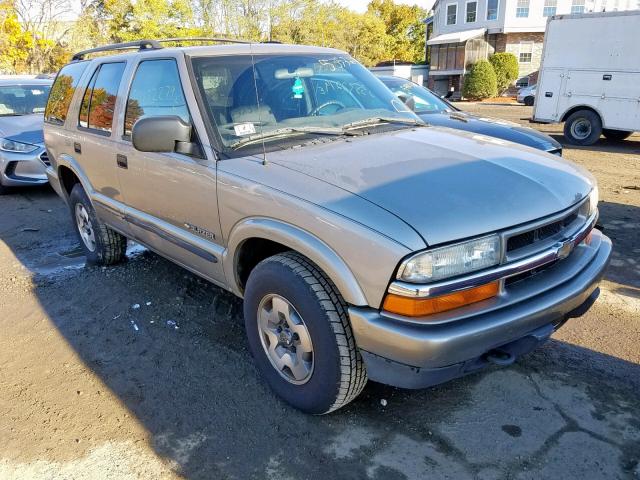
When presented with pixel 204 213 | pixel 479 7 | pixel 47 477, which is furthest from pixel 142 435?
pixel 479 7

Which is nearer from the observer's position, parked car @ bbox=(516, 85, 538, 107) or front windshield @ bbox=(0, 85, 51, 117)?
front windshield @ bbox=(0, 85, 51, 117)


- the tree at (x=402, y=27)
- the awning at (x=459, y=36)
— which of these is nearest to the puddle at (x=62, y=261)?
the awning at (x=459, y=36)

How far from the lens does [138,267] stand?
5000 millimetres

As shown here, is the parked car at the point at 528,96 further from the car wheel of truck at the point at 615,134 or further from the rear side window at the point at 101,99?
the rear side window at the point at 101,99

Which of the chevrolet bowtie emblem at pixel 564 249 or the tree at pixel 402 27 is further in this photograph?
the tree at pixel 402 27

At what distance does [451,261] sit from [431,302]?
19 centimetres

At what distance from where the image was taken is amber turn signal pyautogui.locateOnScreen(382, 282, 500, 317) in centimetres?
219

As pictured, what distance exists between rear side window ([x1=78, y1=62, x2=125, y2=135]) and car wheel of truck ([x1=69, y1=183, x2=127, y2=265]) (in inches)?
30.1

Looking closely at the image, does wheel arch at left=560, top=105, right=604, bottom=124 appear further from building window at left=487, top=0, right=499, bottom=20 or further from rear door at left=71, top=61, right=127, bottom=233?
building window at left=487, top=0, right=499, bottom=20

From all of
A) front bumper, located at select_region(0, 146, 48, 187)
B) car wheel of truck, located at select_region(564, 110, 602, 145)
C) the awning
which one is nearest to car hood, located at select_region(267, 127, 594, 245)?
front bumper, located at select_region(0, 146, 48, 187)

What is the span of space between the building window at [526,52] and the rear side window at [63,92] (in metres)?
34.9

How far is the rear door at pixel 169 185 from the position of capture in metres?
3.14

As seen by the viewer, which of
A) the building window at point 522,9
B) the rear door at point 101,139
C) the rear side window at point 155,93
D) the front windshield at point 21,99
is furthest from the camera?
the building window at point 522,9

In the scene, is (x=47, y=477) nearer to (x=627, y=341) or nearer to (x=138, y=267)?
(x=138, y=267)
